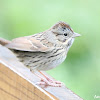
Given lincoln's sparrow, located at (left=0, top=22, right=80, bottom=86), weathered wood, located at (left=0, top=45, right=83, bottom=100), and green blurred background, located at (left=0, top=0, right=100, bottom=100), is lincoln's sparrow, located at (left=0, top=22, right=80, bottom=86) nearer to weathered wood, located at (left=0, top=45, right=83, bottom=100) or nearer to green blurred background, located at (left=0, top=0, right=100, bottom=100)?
green blurred background, located at (left=0, top=0, right=100, bottom=100)

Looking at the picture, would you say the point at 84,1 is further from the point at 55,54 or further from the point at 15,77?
the point at 15,77

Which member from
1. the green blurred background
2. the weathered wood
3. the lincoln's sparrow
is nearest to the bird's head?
the lincoln's sparrow

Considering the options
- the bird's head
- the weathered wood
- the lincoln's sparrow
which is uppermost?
the bird's head

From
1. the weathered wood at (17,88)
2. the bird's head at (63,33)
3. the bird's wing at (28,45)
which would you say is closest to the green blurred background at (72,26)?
the bird's head at (63,33)

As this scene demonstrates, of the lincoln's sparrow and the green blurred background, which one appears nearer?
the lincoln's sparrow

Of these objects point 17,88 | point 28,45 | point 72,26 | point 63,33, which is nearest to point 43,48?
point 28,45

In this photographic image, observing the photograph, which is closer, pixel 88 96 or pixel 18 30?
pixel 88 96

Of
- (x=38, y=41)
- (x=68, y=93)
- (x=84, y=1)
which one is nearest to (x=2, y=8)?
(x=84, y=1)

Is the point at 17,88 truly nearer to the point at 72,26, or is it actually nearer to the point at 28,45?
the point at 28,45
